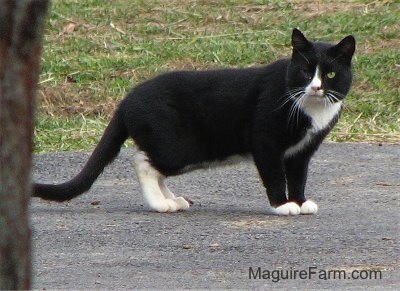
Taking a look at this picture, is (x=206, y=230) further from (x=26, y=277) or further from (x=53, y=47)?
Result: (x=53, y=47)

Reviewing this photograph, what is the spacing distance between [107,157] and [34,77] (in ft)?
14.3

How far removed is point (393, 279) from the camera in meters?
4.70

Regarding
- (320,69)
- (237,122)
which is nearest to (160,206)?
(237,122)

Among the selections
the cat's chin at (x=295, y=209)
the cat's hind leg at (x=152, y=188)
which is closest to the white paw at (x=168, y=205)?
the cat's hind leg at (x=152, y=188)

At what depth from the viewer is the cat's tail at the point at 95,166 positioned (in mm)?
6273

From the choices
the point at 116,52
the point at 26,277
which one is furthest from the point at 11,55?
the point at 116,52

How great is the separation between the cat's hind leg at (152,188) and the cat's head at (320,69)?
3.11ft

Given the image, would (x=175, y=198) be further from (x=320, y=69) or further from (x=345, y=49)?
(x=345, y=49)

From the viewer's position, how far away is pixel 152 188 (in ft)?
20.5

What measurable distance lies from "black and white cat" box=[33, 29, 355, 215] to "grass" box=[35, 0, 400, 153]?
2.30 m

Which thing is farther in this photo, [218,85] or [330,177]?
[330,177]

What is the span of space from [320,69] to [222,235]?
1187 mm

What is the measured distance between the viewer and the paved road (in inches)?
187

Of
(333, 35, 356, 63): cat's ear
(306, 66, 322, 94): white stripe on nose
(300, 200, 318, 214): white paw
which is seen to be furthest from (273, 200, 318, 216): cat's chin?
(333, 35, 356, 63): cat's ear
